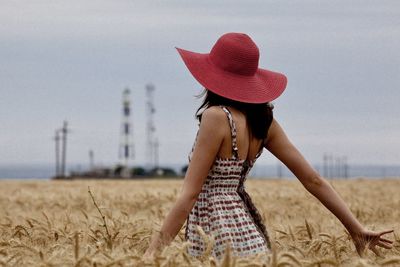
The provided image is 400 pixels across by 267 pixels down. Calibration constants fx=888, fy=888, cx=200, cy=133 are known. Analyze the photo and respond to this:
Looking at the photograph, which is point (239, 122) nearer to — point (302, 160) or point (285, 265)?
point (302, 160)

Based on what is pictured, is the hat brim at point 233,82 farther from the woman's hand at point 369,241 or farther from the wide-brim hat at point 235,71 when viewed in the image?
the woman's hand at point 369,241

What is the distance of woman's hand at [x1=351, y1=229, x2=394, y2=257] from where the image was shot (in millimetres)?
5249

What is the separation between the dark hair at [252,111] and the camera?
17.1 ft

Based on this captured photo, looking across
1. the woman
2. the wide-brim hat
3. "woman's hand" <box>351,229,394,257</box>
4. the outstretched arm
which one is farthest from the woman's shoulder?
"woman's hand" <box>351,229,394,257</box>

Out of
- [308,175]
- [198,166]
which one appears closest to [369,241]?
[308,175]

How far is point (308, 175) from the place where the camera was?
5.48 meters

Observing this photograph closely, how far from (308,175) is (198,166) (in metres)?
0.81

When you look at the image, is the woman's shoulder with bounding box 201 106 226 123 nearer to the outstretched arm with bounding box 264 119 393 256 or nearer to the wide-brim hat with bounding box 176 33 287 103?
the wide-brim hat with bounding box 176 33 287 103

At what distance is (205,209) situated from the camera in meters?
5.31

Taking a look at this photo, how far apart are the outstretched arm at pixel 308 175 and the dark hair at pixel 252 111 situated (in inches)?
5.6

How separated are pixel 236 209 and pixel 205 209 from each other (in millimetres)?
185

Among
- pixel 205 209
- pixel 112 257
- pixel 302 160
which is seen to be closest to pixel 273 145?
pixel 302 160

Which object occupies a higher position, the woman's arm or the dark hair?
the dark hair

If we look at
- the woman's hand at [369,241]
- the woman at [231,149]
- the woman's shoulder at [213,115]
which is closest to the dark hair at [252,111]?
the woman at [231,149]
